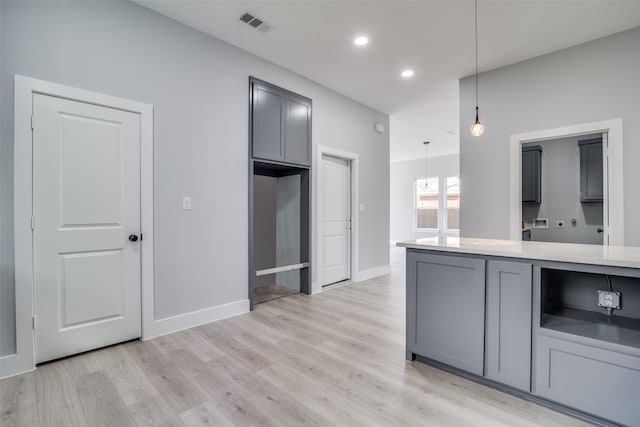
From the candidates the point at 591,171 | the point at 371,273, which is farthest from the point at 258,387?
the point at 591,171

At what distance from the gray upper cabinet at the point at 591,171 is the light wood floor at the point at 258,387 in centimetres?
399

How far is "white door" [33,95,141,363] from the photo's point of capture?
7.41 ft

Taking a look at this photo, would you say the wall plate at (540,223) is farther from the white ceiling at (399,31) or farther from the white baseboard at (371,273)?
the white ceiling at (399,31)

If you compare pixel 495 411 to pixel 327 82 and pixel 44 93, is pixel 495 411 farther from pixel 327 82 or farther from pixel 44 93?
pixel 327 82

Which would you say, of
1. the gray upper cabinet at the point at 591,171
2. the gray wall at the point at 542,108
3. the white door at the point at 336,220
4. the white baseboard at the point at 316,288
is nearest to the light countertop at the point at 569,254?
the gray wall at the point at 542,108

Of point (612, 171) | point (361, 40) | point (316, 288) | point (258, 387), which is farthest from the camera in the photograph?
point (316, 288)

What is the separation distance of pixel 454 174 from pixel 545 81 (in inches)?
242

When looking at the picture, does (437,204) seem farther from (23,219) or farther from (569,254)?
(23,219)

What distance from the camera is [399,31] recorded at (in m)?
3.12

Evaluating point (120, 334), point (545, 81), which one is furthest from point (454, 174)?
point (120, 334)

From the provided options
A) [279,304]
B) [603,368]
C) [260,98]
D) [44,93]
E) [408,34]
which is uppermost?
[408,34]

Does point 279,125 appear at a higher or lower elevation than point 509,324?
higher

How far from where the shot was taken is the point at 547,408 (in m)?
1.74

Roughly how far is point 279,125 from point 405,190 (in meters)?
7.78
